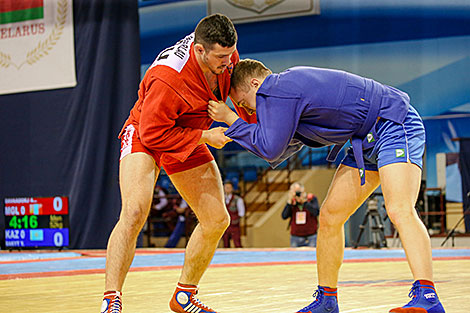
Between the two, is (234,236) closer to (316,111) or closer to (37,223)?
(37,223)

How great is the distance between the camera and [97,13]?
12.0m

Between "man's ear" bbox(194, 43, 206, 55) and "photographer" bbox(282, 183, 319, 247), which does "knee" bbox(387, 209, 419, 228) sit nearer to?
"man's ear" bbox(194, 43, 206, 55)

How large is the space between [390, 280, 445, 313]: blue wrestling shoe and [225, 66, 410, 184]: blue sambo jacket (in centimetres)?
52

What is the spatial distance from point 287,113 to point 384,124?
0.45 m

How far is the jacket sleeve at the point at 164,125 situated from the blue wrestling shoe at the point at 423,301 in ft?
3.81

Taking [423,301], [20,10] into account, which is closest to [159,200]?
[20,10]

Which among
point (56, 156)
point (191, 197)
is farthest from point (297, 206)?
point (191, 197)

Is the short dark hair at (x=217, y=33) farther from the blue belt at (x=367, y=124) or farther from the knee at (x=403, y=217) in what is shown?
the knee at (x=403, y=217)

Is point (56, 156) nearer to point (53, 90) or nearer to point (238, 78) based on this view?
point (53, 90)

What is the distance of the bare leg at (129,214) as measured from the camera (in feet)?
9.72

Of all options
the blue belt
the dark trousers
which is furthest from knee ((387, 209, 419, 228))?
the dark trousers

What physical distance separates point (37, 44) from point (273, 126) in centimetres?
1018

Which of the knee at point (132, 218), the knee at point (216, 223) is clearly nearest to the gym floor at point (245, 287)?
the knee at point (216, 223)

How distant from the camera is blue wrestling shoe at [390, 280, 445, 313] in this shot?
8.68 ft
